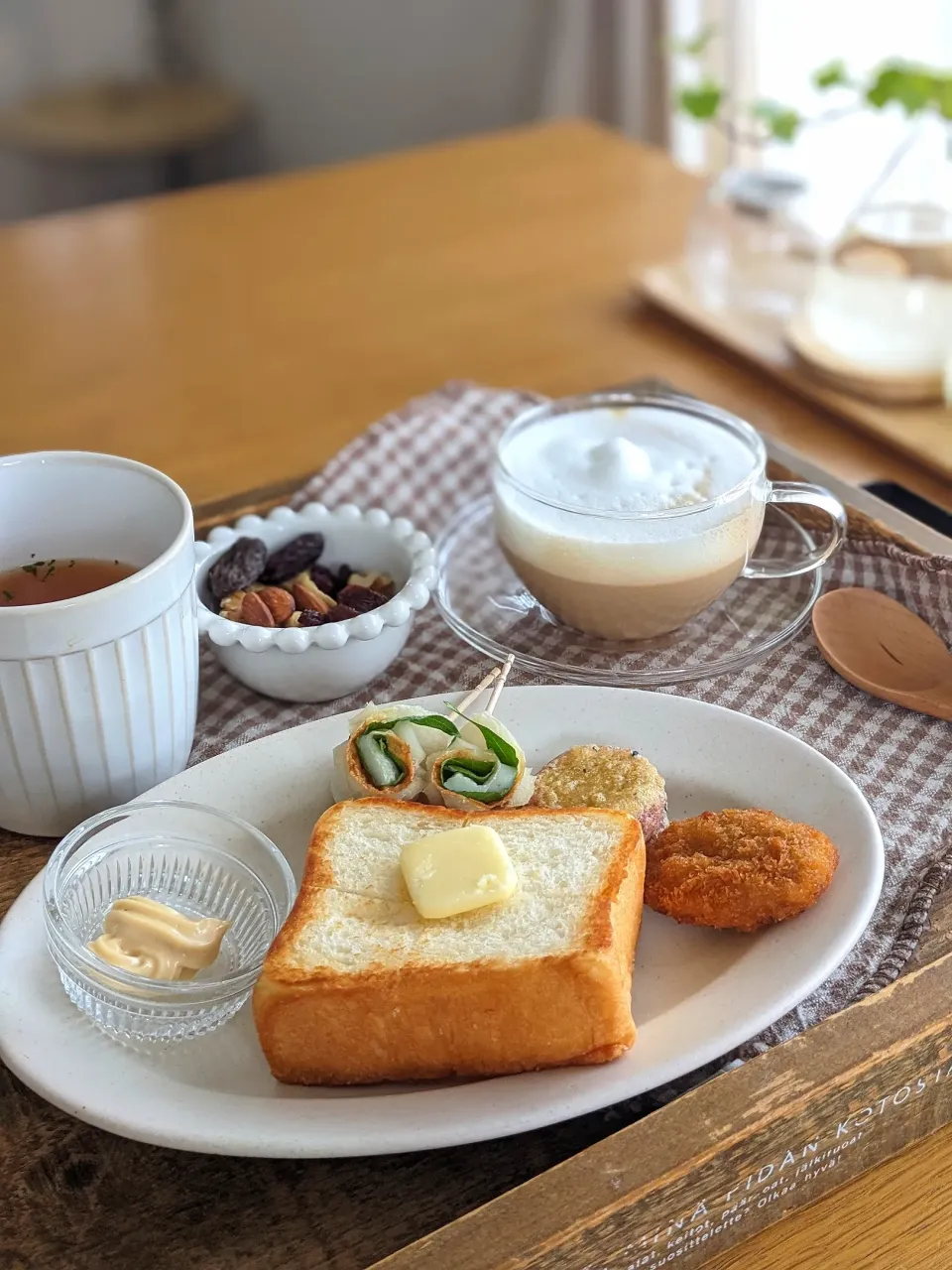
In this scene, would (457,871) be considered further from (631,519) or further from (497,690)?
(631,519)

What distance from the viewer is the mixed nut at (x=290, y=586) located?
955 mm

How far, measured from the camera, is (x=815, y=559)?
3.24ft

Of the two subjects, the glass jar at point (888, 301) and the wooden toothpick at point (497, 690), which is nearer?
the wooden toothpick at point (497, 690)

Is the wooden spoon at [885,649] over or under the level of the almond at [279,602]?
under

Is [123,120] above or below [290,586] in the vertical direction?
below

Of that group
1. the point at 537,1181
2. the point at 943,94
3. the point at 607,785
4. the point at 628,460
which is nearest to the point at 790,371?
the point at 943,94

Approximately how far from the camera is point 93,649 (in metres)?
0.76

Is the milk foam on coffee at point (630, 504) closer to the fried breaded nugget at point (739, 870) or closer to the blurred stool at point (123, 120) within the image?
the fried breaded nugget at point (739, 870)

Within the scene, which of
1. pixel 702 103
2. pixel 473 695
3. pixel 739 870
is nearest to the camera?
pixel 739 870

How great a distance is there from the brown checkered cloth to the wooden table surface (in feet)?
0.55

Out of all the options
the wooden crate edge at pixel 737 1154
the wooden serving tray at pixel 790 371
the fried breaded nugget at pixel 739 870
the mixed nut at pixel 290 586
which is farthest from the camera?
the wooden serving tray at pixel 790 371

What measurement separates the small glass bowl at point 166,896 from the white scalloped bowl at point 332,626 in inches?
6.4

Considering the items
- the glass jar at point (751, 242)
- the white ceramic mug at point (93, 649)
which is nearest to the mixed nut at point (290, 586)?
the white ceramic mug at point (93, 649)

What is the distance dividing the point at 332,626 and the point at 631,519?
0.23 m
